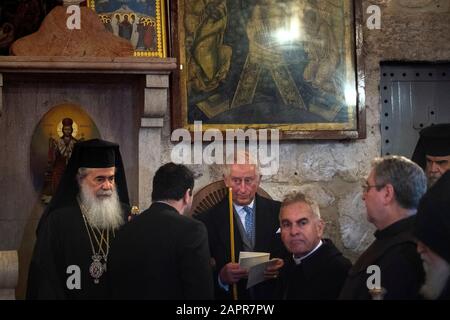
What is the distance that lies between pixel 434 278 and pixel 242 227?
1.33m

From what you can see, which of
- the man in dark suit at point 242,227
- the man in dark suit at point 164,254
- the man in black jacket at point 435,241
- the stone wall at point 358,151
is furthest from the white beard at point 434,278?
the stone wall at point 358,151

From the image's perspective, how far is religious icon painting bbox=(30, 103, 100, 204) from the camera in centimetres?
587

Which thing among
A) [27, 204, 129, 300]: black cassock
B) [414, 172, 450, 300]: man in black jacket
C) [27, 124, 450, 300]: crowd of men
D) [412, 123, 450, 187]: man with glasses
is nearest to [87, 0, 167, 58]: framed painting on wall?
[27, 124, 450, 300]: crowd of men

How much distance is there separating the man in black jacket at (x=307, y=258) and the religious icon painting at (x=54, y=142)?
4.55 ft

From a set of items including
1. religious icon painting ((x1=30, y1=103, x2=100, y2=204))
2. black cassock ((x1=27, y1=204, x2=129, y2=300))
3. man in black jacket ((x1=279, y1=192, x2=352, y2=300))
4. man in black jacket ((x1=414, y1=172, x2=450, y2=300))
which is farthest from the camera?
religious icon painting ((x1=30, y1=103, x2=100, y2=204))

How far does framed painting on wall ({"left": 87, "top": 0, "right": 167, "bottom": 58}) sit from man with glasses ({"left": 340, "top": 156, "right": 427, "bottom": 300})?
1804 millimetres

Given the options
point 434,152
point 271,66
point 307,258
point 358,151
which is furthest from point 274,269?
point 271,66

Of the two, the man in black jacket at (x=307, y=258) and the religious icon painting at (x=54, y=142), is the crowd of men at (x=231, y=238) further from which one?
the religious icon painting at (x=54, y=142)

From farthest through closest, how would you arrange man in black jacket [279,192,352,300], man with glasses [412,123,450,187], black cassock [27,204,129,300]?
1. man with glasses [412,123,450,187]
2. black cassock [27,204,129,300]
3. man in black jacket [279,192,352,300]

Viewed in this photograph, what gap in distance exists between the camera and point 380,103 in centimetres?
657

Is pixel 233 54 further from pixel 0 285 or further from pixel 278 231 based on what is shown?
pixel 0 285

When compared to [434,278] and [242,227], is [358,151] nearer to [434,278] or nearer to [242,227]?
[242,227]

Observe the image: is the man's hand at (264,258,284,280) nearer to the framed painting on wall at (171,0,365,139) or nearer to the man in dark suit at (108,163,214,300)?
the man in dark suit at (108,163,214,300)
